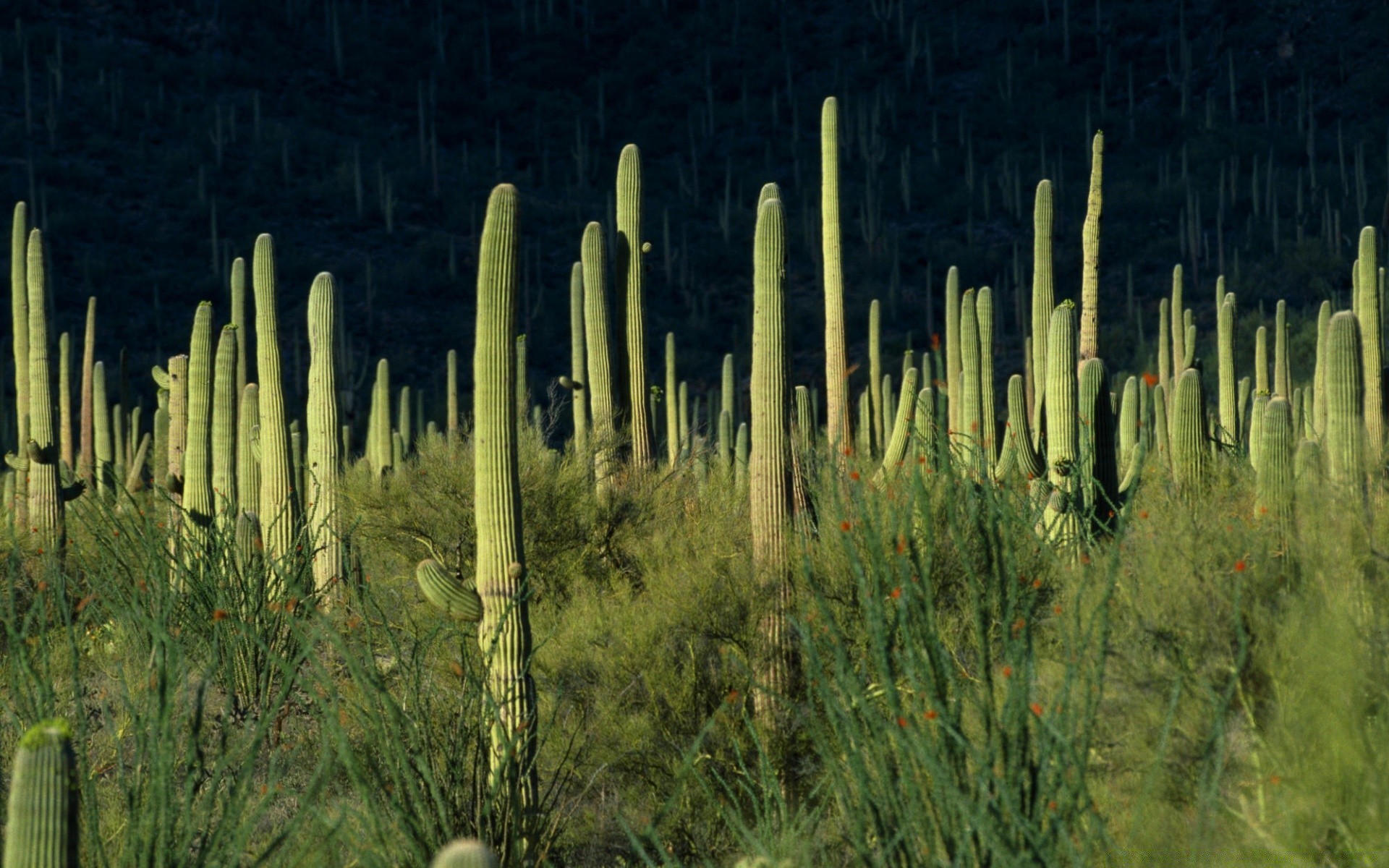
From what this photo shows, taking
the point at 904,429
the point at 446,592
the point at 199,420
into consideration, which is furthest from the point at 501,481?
the point at 904,429

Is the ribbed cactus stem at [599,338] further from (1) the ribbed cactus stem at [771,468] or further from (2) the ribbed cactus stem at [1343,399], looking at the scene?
(2) the ribbed cactus stem at [1343,399]

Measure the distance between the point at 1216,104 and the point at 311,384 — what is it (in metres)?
34.0

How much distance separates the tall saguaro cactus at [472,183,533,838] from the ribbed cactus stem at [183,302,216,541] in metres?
3.94

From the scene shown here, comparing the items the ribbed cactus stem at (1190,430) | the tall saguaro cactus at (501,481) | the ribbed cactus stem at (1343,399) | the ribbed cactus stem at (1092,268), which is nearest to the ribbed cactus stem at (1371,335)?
the ribbed cactus stem at (1092,268)

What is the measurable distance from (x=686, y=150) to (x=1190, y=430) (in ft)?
115

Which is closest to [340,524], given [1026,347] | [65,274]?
[1026,347]

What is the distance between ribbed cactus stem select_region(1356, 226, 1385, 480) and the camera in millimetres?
10508

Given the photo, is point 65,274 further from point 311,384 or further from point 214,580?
point 214,580

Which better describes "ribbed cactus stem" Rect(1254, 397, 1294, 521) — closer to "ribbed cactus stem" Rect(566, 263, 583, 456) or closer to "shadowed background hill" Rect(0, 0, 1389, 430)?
"ribbed cactus stem" Rect(566, 263, 583, 456)

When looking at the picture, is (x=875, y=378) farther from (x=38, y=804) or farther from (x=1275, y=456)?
(x=38, y=804)

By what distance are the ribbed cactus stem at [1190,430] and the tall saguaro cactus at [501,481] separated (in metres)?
3.74

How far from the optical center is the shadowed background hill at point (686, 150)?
3234 centimetres

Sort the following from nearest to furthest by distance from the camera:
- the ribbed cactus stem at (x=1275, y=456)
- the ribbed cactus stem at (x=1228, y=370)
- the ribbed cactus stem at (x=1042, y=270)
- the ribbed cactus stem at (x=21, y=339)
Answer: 1. the ribbed cactus stem at (x=1275, y=456)
2. the ribbed cactus stem at (x=1042, y=270)
3. the ribbed cactus stem at (x=21, y=339)
4. the ribbed cactus stem at (x=1228, y=370)

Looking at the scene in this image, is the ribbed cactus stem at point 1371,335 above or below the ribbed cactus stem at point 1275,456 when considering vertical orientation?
above
